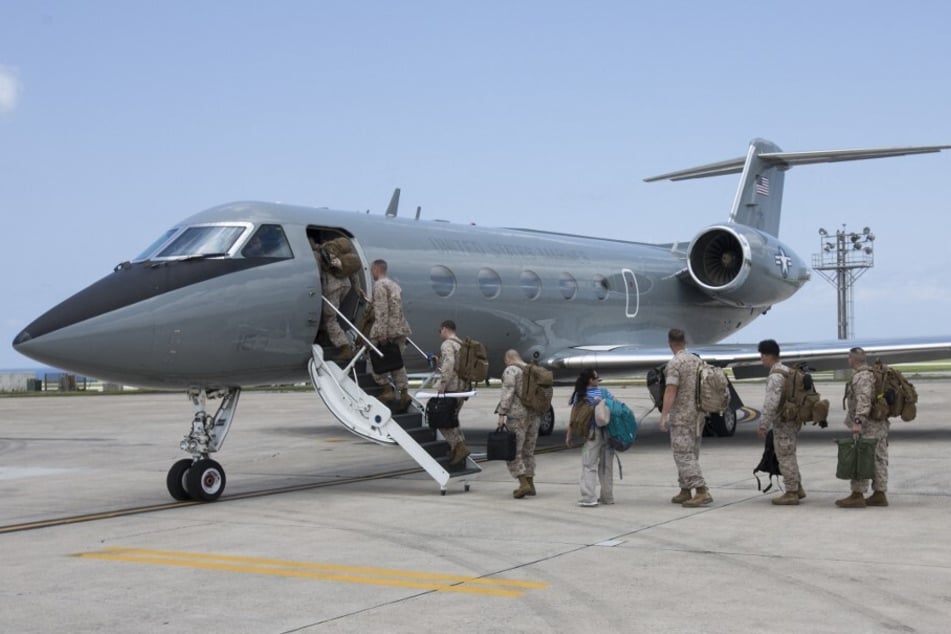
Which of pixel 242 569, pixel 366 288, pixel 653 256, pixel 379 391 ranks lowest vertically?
pixel 242 569

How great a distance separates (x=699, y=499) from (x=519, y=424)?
2.07 m

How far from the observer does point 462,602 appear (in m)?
6.37

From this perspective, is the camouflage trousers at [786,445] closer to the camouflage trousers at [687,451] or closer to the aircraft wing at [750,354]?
the camouflage trousers at [687,451]

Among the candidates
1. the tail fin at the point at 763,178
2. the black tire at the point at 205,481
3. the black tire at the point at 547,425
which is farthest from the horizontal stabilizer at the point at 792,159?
the black tire at the point at 205,481

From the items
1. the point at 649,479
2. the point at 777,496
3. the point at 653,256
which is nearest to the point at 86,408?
the point at 653,256

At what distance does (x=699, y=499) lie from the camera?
33.7 feet

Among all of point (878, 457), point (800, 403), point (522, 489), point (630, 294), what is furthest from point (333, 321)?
point (630, 294)

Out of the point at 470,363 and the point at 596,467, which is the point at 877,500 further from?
the point at 470,363

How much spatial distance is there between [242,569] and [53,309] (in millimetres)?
4747

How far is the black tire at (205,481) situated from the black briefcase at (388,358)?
2.20 m

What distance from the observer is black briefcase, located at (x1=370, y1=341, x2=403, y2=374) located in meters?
12.7

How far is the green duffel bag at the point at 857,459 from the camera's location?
9.80m

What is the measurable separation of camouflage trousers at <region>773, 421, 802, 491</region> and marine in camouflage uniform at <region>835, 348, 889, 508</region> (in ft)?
1.64

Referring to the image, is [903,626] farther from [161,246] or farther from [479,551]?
[161,246]
